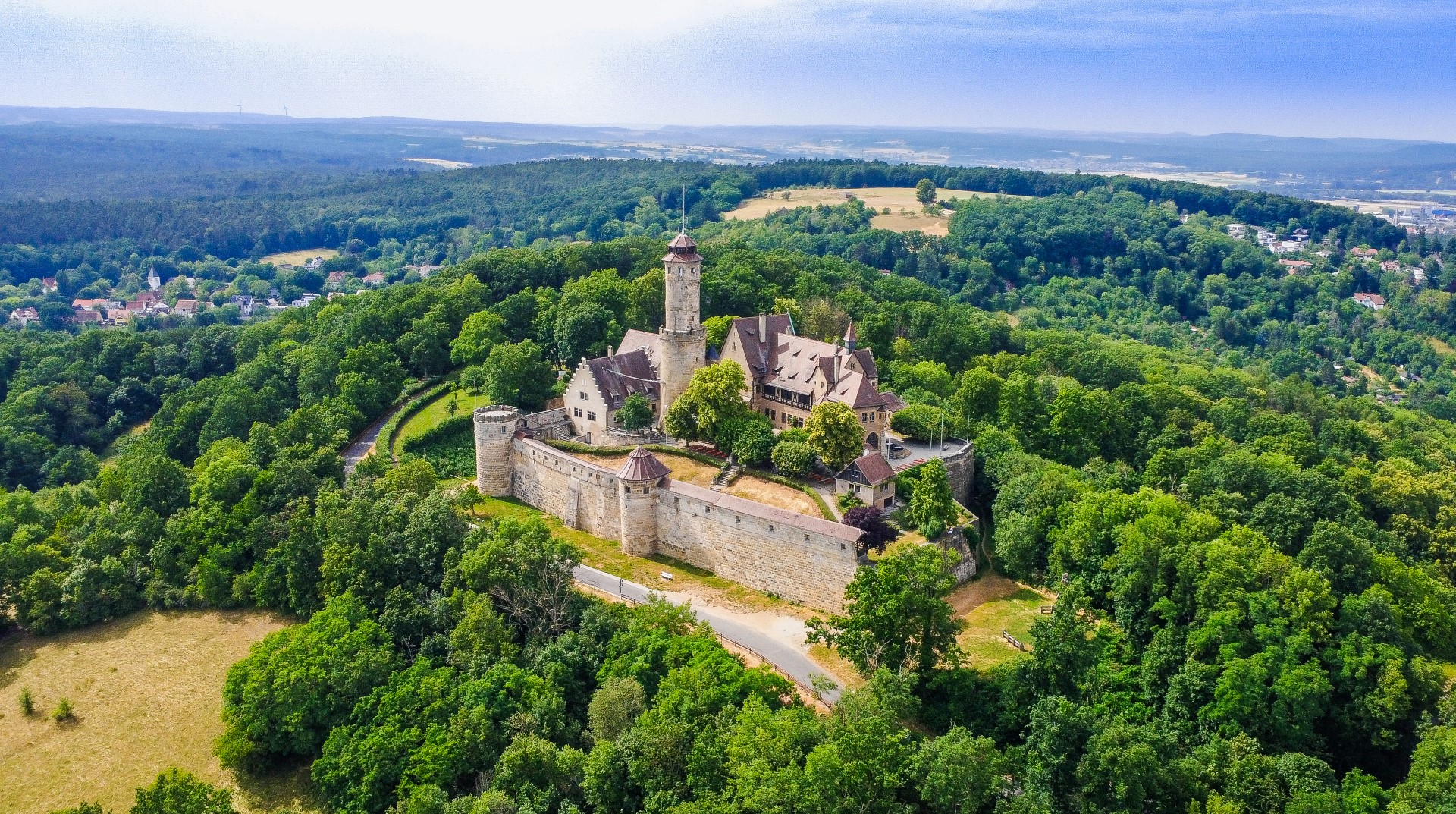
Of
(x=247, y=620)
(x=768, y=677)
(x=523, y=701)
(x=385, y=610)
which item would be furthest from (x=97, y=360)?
(x=768, y=677)

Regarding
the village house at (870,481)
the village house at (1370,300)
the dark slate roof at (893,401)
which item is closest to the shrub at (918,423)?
the dark slate roof at (893,401)

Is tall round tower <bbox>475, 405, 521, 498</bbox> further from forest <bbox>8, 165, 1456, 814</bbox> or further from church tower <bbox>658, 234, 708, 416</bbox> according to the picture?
church tower <bbox>658, 234, 708, 416</bbox>

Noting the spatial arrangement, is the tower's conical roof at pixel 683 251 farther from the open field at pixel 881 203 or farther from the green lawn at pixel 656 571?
the open field at pixel 881 203

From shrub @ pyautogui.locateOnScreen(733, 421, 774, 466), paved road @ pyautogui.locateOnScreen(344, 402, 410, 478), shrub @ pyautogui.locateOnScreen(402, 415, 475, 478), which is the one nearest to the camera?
shrub @ pyautogui.locateOnScreen(733, 421, 774, 466)

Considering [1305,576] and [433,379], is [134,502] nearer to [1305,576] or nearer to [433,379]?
[433,379]

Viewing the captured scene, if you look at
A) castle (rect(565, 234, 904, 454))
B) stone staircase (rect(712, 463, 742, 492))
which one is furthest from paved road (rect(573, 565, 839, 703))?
castle (rect(565, 234, 904, 454))

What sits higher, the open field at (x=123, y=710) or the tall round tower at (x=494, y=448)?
the tall round tower at (x=494, y=448)

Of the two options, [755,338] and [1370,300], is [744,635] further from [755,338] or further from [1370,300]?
[1370,300]
